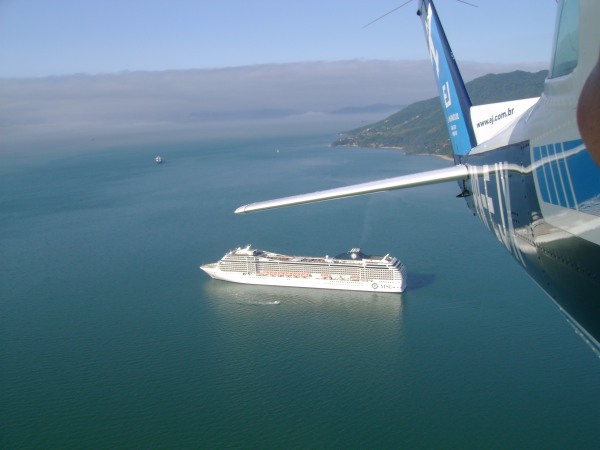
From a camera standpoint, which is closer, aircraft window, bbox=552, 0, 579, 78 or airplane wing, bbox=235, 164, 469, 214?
aircraft window, bbox=552, 0, 579, 78

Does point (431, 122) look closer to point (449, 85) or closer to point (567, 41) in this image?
point (449, 85)

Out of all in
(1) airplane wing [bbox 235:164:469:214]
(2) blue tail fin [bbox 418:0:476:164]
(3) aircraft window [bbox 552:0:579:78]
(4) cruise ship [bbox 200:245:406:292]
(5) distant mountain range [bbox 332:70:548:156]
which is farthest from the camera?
(5) distant mountain range [bbox 332:70:548:156]

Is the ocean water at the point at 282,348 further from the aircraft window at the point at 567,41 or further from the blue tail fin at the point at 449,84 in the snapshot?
the aircraft window at the point at 567,41

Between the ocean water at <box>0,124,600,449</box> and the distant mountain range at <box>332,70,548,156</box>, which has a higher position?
the distant mountain range at <box>332,70,548,156</box>

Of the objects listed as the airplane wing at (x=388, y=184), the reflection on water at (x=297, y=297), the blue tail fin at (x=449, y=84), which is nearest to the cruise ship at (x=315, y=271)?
the reflection on water at (x=297, y=297)

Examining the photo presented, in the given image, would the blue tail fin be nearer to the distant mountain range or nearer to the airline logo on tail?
the airline logo on tail

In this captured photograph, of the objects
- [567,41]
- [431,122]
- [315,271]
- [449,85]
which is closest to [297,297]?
[315,271]

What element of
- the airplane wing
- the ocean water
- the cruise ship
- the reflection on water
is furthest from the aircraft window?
the cruise ship

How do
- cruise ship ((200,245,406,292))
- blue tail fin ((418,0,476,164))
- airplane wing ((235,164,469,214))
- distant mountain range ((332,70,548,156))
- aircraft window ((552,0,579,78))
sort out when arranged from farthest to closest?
distant mountain range ((332,70,548,156))
cruise ship ((200,245,406,292))
blue tail fin ((418,0,476,164))
airplane wing ((235,164,469,214))
aircraft window ((552,0,579,78))
